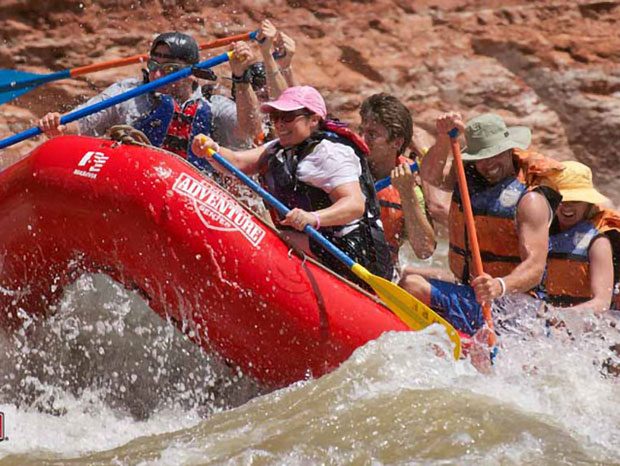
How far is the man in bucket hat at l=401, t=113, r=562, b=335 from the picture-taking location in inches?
161

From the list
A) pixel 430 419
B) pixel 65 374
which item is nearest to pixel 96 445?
pixel 65 374

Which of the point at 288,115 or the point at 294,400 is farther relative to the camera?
the point at 288,115

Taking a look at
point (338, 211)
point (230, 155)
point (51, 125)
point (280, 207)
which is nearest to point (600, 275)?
point (338, 211)

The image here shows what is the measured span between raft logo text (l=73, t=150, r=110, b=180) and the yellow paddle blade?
42.4 inches

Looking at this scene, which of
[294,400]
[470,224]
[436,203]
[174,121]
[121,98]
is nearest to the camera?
[294,400]

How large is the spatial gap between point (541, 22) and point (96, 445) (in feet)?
21.9

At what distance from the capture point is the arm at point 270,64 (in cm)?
484

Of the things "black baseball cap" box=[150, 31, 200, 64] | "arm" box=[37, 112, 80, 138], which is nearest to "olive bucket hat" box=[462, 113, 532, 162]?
"black baseball cap" box=[150, 31, 200, 64]

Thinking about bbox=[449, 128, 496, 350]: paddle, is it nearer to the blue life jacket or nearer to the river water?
the river water

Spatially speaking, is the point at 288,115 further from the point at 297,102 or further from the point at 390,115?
the point at 390,115

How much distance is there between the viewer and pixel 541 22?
9.02 metres

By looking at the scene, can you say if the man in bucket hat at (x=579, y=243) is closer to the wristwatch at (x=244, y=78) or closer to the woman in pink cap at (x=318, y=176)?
the woman in pink cap at (x=318, y=176)

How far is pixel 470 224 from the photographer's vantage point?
4090 mm

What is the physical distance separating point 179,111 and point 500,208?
5.35 feet
